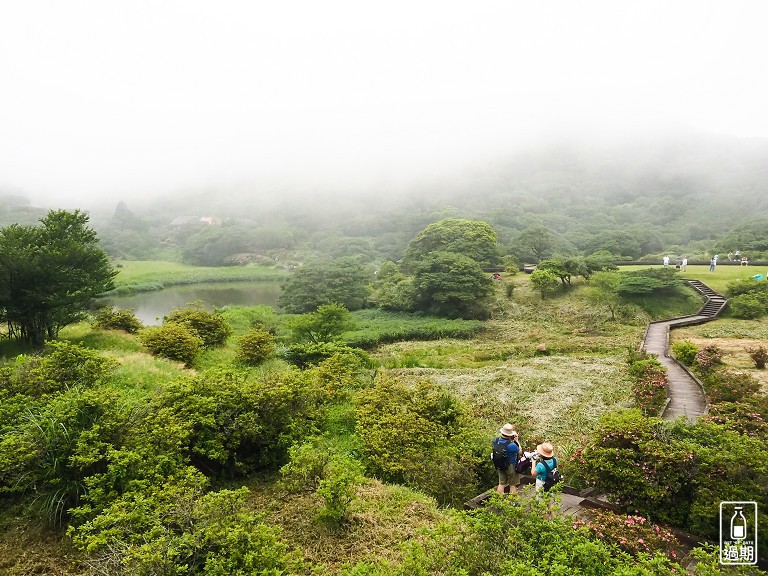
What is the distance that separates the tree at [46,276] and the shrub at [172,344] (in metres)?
2.61

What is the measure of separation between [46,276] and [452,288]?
21.7 m

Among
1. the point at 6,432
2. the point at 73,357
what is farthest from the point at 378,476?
the point at 73,357

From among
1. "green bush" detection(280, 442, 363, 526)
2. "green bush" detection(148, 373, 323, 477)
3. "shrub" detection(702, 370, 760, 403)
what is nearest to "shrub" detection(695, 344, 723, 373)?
"shrub" detection(702, 370, 760, 403)

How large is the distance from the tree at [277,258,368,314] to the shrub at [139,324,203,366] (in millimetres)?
17653

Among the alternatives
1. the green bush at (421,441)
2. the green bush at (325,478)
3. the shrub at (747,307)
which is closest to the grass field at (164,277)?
the green bush at (421,441)

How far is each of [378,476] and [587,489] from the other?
3564 mm

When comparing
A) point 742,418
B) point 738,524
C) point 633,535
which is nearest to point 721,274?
point 742,418

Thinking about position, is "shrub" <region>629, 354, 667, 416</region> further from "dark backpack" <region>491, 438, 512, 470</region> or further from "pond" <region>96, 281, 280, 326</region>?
"pond" <region>96, 281, 280, 326</region>

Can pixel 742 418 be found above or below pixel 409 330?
above

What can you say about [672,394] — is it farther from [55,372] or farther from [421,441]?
[55,372]

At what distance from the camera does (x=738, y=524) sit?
16.9ft

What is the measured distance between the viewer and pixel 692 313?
22.6m

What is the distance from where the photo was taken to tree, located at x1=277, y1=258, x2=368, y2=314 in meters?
32.8

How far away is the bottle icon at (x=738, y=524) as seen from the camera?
507 cm
